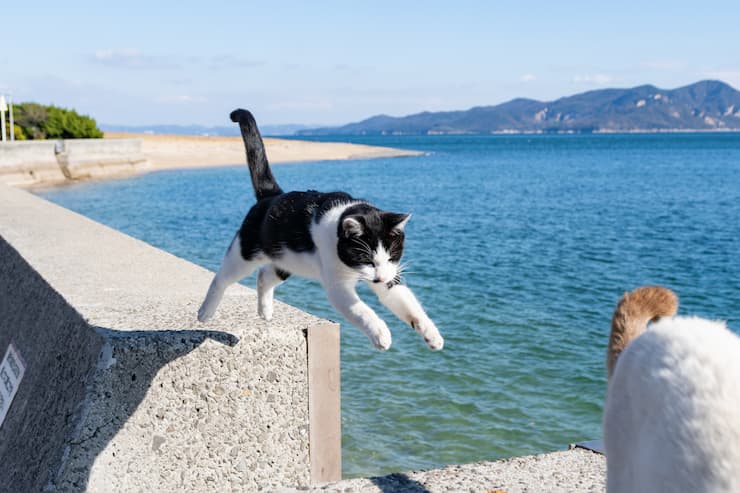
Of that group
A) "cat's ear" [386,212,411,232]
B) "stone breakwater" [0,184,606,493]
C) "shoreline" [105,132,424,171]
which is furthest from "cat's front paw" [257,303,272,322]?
"shoreline" [105,132,424,171]

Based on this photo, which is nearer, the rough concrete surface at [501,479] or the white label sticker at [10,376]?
the rough concrete surface at [501,479]

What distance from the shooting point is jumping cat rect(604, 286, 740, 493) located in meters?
1.44

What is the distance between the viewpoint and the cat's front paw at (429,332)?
2871 millimetres

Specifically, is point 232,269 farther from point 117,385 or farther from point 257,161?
point 117,385

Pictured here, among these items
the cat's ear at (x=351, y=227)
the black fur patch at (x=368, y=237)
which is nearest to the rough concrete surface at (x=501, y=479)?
the black fur patch at (x=368, y=237)

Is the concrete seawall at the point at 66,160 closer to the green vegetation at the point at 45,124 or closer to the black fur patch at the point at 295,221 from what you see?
the green vegetation at the point at 45,124

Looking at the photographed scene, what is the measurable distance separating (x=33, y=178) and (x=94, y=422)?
110ft

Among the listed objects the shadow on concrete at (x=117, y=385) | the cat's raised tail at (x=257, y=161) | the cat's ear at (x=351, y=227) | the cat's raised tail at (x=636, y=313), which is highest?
the cat's raised tail at (x=257, y=161)

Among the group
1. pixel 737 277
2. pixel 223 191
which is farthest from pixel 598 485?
pixel 223 191

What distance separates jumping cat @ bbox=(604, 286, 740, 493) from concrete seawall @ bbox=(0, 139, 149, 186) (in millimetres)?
33070

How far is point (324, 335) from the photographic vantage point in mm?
4289

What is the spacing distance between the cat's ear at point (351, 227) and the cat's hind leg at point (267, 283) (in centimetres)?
100

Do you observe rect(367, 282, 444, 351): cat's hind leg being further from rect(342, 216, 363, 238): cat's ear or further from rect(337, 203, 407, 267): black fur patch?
rect(342, 216, 363, 238): cat's ear

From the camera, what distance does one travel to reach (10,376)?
5395mm
